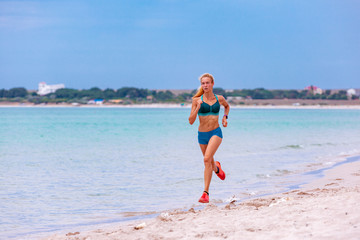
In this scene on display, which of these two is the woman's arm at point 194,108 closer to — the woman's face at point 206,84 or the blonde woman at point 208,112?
the blonde woman at point 208,112

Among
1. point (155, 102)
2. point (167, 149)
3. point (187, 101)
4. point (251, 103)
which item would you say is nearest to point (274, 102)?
point (251, 103)

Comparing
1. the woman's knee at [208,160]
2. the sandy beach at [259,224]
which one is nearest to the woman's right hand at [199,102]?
the woman's knee at [208,160]

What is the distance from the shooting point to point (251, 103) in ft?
624

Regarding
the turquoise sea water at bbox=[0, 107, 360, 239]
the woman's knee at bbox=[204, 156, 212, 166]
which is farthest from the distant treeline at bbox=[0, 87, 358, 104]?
the woman's knee at bbox=[204, 156, 212, 166]

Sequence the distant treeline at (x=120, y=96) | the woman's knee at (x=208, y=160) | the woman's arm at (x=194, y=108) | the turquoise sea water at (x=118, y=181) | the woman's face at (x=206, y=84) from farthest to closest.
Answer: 1. the distant treeline at (x=120, y=96)
2. the turquoise sea water at (x=118, y=181)
3. the woman's knee at (x=208, y=160)
4. the woman's face at (x=206, y=84)
5. the woman's arm at (x=194, y=108)

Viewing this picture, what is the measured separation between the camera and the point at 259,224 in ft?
18.8

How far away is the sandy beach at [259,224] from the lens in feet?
17.2

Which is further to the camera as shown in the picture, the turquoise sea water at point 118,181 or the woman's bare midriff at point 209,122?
the turquoise sea water at point 118,181

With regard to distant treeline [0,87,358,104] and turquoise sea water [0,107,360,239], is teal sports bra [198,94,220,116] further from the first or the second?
distant treeline [0,87,358,104]

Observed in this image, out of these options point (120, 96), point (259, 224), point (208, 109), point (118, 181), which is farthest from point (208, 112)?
point (120, 96)

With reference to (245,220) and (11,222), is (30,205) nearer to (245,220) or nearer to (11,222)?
(11,222)

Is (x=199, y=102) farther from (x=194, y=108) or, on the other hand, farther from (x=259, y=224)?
(x=259, y=224)

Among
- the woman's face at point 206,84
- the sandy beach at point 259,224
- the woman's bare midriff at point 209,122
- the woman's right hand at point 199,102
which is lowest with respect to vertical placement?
the sandy beach at point 259,224

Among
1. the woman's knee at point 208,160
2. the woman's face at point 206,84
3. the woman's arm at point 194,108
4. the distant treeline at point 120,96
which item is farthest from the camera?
the distant treeline at point 120,96
